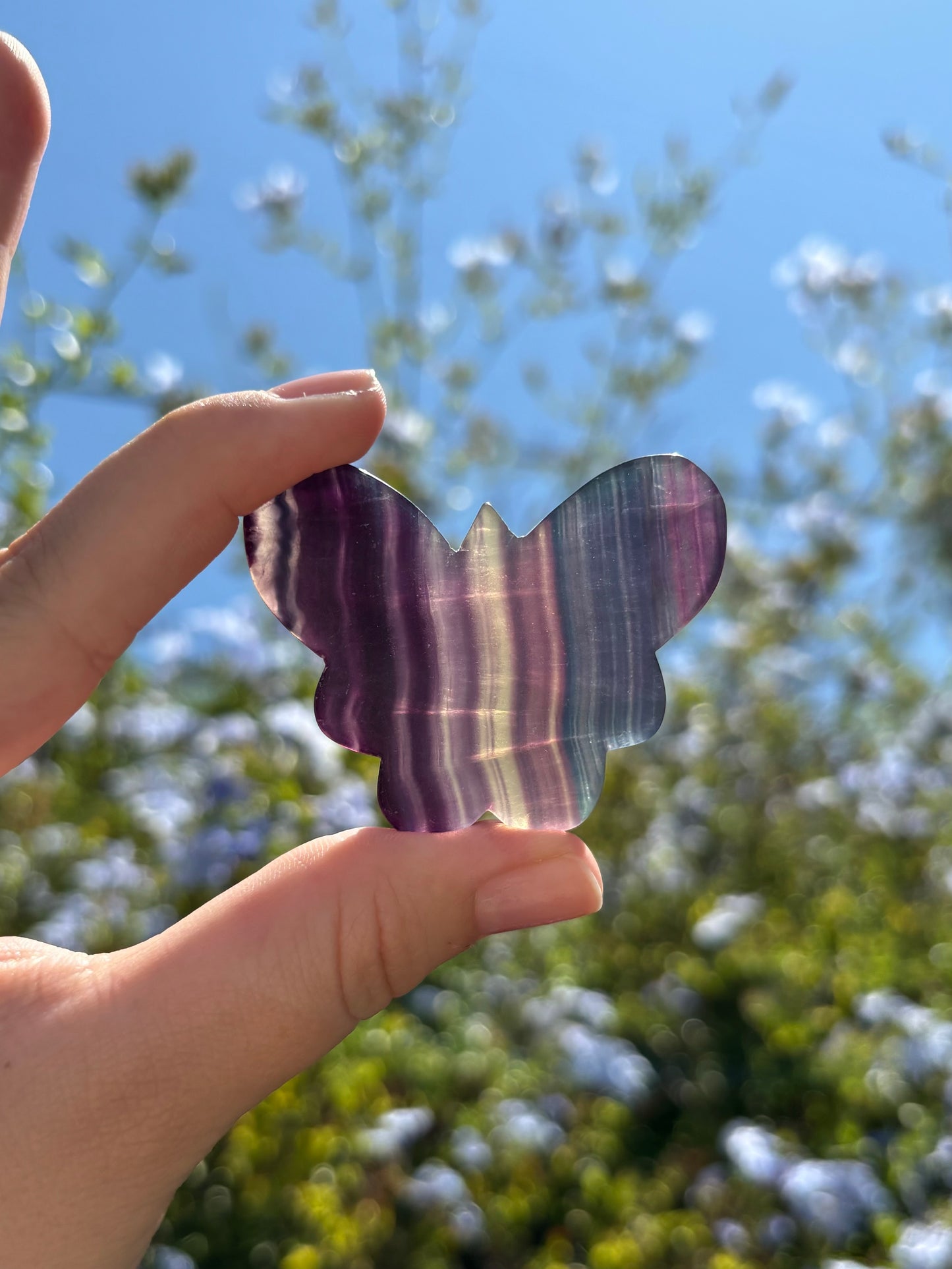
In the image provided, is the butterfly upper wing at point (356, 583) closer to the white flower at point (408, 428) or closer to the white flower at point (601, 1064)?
the white flower at point (601, 1064)

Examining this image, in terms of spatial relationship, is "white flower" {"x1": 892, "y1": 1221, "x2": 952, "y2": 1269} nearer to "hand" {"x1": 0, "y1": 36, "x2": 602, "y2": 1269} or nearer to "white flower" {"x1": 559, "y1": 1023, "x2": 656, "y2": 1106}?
"white flower" {"x1": 559, "y1": 1023, "x2": 656, "y2": 1106}

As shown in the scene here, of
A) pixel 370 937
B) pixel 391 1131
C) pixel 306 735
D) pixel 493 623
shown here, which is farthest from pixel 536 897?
pixel 306 735

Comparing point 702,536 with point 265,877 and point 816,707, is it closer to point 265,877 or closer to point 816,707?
point 265,877

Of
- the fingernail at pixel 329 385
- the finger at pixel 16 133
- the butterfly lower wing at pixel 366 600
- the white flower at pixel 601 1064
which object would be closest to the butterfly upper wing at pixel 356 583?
the butterfly lower wing at pixel 366 600

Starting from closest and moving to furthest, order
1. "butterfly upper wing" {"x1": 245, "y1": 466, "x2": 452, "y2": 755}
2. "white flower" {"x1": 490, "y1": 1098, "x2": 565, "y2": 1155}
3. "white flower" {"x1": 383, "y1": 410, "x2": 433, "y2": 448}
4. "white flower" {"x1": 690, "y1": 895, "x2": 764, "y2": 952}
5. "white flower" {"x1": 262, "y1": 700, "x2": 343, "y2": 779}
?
"butterfly upper wing" {"x1": 245, "y1": 466, "x2": 452, "y2": 755} → "white flower" {"x1": 490, "y1": 1098, "x2": 565, "y2": 1155} → "white flower" {"x1": 262, "y1": 700, "x2": 343, "y2": 779} → "white flower" {"x1": 690, "y1": 895, "x2": 764, "y2": 952} → "white flower" {"x1": 383, "y1": 410, "x2": 433, "y2": 448}

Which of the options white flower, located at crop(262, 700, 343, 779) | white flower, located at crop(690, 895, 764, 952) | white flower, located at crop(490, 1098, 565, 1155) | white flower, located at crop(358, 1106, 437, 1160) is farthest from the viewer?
white flower, located at crop(690, 895, 764, 952)

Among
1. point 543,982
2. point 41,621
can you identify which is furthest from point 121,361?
point 543,982

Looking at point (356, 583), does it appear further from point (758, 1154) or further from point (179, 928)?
point (758, 1154)

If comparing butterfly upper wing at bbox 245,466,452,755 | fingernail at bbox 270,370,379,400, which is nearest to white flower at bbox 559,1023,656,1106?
butterfly upper wing at bbox 245,466,452,755
